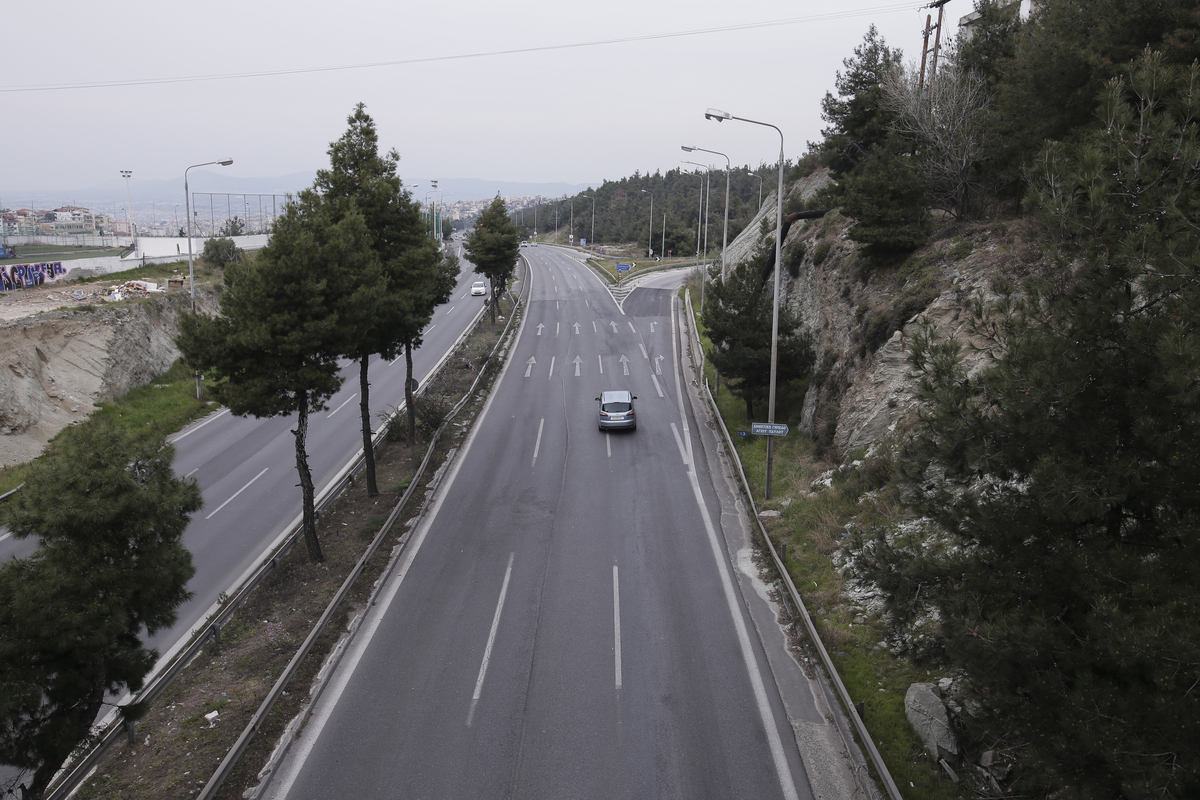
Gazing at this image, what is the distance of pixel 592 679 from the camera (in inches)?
456

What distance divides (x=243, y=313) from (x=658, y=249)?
7970 centimetres

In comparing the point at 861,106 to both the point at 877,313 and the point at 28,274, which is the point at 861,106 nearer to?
the point at 877,313

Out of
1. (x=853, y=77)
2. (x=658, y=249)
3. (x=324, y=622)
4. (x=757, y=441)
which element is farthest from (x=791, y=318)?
(x=658, y=249)

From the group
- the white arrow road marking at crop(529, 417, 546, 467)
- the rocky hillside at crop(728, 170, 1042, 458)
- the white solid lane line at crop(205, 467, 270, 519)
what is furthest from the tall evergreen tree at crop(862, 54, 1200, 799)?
the white solid lane line at crop(205, 467, 270, 519)

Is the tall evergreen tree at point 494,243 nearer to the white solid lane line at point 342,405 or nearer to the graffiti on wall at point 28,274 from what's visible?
the white solid lane line at point 342,405

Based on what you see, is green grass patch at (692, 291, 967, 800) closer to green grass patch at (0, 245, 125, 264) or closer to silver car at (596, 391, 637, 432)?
silver car at (596, 391, 637, 432)

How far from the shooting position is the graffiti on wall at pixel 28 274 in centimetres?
3844

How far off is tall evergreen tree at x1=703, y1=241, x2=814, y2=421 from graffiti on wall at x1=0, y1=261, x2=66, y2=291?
39.3 m

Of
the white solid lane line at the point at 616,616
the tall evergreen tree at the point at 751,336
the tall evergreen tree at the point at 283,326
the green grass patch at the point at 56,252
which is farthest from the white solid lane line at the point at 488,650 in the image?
the green grass patch at the point at 56,252

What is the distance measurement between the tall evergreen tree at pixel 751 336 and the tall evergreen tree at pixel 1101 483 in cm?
1640

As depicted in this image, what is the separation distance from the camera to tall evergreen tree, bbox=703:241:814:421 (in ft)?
79.3

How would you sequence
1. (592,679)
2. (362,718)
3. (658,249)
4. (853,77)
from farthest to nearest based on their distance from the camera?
(658,249) → (853,77) → (592,679) → (362,718)

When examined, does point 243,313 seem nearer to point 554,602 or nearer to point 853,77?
point 554,602

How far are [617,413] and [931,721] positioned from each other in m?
17.1
